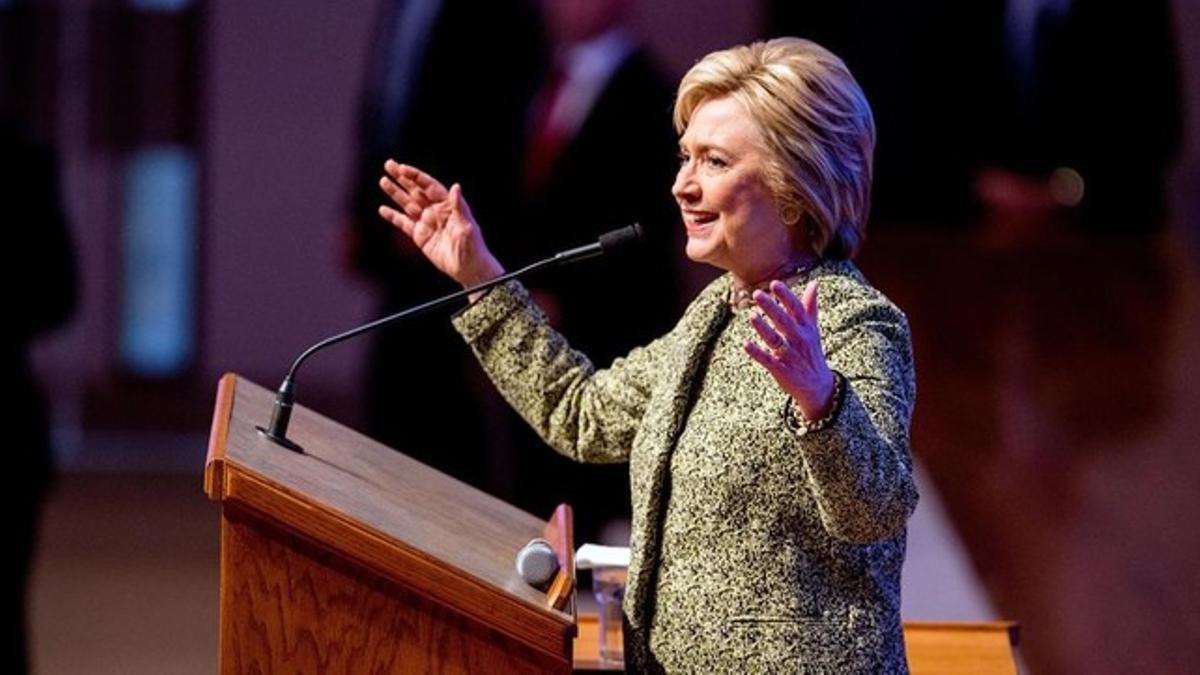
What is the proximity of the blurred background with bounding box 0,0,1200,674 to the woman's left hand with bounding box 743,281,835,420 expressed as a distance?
2.14 metres

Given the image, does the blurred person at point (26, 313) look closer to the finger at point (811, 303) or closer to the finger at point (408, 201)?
the finger at point (408, 201)

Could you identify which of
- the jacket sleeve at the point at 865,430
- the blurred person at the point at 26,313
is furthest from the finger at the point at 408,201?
the blurred person at the point at 26,313

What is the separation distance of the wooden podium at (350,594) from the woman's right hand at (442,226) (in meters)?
0.36

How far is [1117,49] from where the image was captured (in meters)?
7.42

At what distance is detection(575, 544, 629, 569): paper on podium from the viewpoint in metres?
2.54

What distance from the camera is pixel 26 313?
3.95 m

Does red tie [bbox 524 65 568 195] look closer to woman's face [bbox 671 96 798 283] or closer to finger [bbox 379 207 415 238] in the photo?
finger [bbox 379 207 415 238]

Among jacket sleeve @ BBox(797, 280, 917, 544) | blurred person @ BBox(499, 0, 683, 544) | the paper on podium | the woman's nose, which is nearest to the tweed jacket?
jacket sleeve @ BBox(797, 280, 917, 544)

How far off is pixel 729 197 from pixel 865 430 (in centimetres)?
27

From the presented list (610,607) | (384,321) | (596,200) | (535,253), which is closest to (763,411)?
(384,321)

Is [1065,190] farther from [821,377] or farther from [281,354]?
[821,377]

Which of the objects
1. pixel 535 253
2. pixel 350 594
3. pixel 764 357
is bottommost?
pixel 350 594

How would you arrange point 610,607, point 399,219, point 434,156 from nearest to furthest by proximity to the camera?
point 399,219 → point 610,607 → point 434,156

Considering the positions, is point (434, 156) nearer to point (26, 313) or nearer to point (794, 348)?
point (26, 313)
